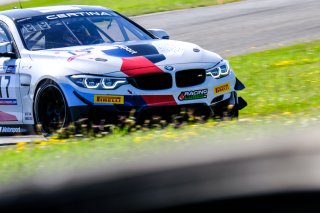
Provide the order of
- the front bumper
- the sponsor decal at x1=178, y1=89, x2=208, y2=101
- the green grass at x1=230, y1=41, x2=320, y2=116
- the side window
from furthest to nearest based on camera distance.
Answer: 1. the green grass at x1=230, y1=41, x2=320, y2=116
2. the side window
3. the sponsor decal at x1=178, y1=89, x2=208, y2=101
4. the front bumper

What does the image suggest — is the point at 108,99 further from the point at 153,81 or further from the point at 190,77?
the point at 190,77

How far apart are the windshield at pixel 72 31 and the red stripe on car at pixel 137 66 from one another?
1.14 meters

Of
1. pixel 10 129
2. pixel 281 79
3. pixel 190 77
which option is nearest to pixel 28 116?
pixel 10 129

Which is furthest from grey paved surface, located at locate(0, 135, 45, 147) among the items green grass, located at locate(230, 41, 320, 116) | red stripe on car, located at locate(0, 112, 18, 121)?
green grass, located at locate(230, 41, 320, 116)

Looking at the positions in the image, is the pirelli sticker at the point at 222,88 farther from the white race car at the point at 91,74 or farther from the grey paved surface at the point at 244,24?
the grey paved surface at the point at 244,24

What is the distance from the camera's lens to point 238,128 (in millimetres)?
6527

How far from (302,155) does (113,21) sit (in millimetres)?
8058

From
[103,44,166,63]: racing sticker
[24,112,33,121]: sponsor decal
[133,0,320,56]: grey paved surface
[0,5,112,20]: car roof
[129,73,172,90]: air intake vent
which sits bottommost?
[133,0,320,56]: grey paved surface

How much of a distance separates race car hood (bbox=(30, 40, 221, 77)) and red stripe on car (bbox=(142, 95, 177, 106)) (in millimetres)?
250

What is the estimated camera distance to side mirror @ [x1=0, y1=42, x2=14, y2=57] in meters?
9.17

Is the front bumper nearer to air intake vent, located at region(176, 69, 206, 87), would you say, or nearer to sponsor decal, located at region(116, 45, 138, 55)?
air intake vent, located at region(176, 69, 206, 87)

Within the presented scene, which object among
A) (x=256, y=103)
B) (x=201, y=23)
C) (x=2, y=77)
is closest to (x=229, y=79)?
(x=256, y=103)

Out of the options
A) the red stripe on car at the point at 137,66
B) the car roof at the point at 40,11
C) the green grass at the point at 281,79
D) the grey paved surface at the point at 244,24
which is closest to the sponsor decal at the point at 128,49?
the red stripe on car at the point at 137,66

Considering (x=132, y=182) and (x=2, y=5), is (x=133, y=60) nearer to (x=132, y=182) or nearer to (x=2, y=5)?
(x=132, y=182)
